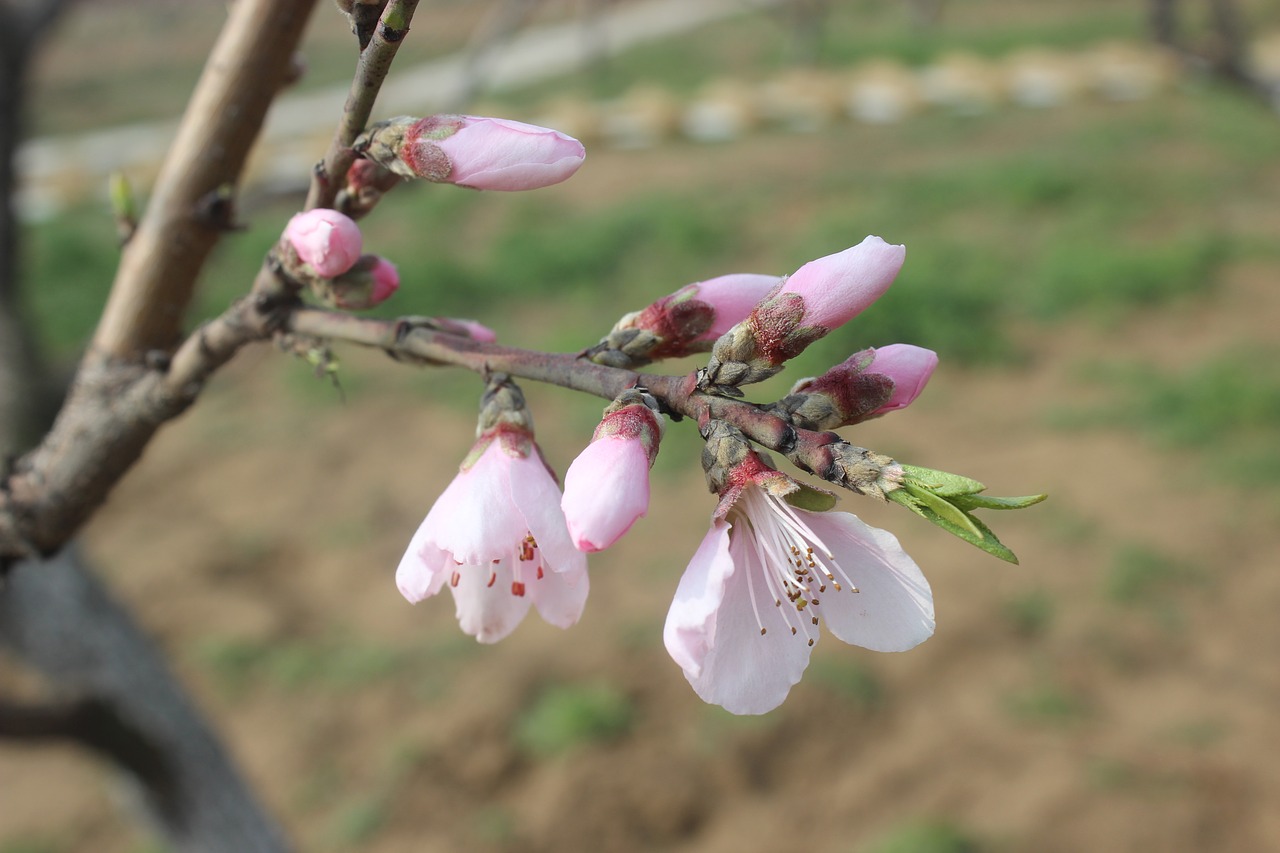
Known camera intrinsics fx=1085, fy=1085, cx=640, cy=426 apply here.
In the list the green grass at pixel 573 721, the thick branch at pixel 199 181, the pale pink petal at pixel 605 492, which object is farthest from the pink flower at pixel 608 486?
the green grass at pixel 573 721

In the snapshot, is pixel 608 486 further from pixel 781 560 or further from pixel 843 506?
pixel 843 506

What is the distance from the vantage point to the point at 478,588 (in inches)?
43.6

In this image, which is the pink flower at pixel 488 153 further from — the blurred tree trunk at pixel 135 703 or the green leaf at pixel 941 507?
the blurred tree trunk at pixel 135 703

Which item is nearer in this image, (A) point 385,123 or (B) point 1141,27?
(A) point 385,123

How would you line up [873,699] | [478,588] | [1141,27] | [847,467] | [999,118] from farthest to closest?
[1141,27], [999,118], [873,699], [478,588], [847,467]

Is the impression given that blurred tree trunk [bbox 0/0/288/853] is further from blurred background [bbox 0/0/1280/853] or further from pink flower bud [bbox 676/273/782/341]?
pink flower bud [bbox 676/273/782/341]

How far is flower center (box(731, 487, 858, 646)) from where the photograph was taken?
929mm

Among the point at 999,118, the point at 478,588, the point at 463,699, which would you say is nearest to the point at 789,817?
the point at 463,699

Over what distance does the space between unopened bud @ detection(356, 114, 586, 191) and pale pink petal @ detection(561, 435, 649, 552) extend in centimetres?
21

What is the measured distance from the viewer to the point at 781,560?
982 millimetres

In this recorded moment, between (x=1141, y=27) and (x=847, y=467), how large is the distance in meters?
16.8

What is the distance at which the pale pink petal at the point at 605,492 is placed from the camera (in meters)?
0.80

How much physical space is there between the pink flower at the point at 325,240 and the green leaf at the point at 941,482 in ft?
1.65

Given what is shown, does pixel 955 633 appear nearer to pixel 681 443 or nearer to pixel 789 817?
pixel 789 817
